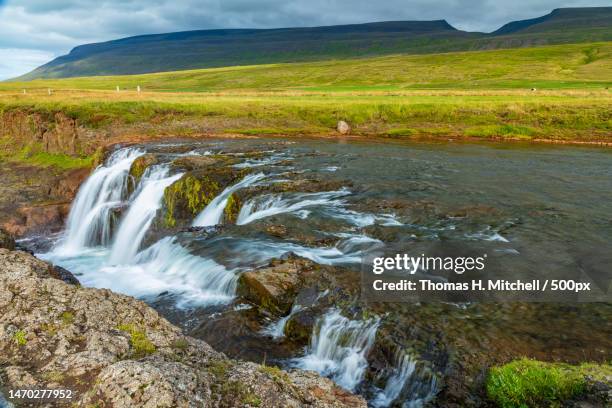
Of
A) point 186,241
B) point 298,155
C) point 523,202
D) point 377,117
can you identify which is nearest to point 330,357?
point 186,241

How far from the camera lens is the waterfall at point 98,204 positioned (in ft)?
91.1

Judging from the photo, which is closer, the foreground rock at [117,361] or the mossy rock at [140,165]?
the foreground rock at [117,361]

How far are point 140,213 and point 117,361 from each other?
20549mm

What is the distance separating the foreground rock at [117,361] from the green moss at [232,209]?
13158 millimetres

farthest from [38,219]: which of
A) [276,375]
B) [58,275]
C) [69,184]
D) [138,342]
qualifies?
[276,375]

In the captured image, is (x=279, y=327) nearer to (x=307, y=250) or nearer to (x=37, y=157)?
(x=307, y=250)

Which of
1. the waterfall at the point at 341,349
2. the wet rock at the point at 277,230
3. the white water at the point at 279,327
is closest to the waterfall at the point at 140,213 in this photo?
the wet rock at the point at 277,230

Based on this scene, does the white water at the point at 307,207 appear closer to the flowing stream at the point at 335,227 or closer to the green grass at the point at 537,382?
the flowing stream at the point at 335,227

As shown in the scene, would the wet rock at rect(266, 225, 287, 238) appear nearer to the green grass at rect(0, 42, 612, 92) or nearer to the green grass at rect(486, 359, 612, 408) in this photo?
the green grass at rect(486, 359, 612, 408)

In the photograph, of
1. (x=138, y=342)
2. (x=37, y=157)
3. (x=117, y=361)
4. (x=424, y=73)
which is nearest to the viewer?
(x=117, y=361)

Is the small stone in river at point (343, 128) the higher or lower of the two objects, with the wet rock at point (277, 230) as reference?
higher

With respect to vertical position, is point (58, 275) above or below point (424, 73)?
below

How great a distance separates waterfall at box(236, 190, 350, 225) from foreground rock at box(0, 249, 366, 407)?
11.9 meters

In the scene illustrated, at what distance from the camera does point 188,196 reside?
82.5 ft
